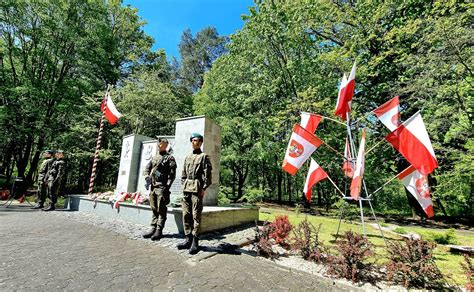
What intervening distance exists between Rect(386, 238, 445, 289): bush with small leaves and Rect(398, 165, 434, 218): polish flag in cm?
87

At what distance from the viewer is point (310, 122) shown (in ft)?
20.3

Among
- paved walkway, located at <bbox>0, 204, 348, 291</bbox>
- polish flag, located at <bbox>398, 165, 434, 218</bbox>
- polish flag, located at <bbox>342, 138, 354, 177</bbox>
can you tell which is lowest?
paved walkway, located at <bbox>0, 204, 348, 291</bbox>

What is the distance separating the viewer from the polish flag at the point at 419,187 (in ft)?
14.7

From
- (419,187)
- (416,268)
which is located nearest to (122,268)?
(416,268)

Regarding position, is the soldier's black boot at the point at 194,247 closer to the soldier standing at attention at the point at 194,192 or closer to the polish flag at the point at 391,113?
the soldier standing at attention at the point at 194,192

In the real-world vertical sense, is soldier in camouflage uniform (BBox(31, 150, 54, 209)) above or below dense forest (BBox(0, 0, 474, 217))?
below

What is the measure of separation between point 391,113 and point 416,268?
9.91 ft

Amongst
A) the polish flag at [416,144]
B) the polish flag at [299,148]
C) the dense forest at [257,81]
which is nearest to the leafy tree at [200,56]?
the dense forest at [257,81]

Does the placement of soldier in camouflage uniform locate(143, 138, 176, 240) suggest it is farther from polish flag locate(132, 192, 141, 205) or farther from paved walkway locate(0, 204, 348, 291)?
polish flag locate(132, 192, 141, 205)

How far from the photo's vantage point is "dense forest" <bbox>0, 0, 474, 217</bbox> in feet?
36.3

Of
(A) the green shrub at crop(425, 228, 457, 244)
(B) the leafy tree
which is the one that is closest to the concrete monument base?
(A) the green shrub at crop(425, 228, 457, 244)

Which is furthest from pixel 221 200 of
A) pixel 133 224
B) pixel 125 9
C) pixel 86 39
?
pixel 125 9

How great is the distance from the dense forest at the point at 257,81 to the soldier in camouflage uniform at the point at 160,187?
6.77 m

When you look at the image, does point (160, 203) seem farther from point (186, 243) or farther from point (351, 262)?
point (351, 262)
